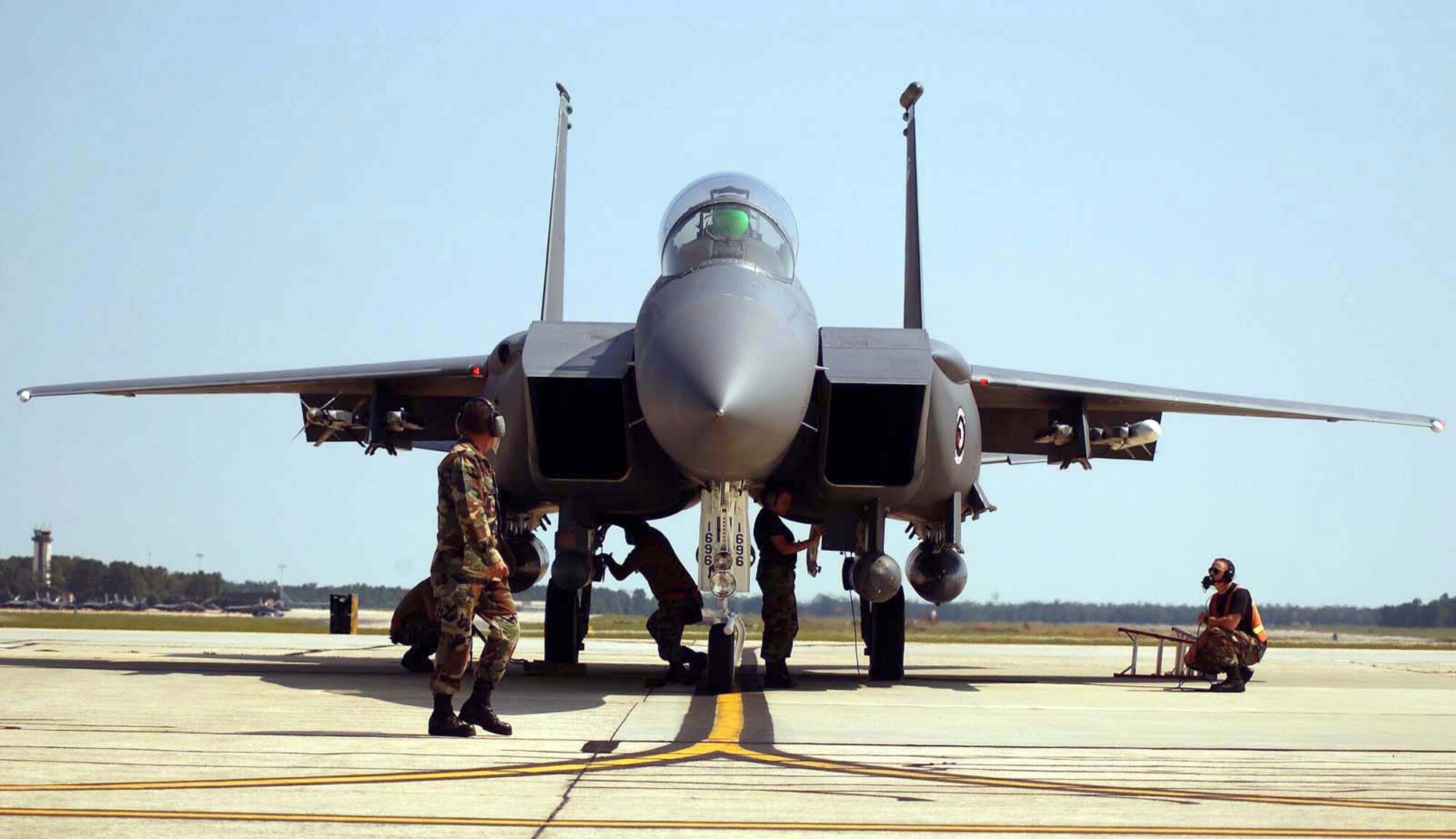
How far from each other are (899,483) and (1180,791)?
5.95 meters

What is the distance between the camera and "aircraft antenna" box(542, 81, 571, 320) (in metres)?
15.9

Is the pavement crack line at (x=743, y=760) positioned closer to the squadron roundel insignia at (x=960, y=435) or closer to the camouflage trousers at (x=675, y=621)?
the camouflage trousers at (x=675, y=621)

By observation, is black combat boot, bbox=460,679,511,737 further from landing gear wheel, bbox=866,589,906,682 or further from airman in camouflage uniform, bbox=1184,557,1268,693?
airman in camouflage uniform, bbox=1184,557,1268,693

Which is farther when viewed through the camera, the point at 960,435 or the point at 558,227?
the point at 558,227

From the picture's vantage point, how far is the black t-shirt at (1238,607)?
1286 centimetres

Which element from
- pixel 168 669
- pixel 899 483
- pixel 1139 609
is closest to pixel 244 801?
pixel 899 483

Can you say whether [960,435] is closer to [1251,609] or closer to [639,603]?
[1251,609]

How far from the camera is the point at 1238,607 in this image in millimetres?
12852

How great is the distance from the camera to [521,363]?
1073cm

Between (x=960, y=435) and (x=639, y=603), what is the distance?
57.1 metres

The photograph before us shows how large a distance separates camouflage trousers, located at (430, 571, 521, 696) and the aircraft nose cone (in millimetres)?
2302

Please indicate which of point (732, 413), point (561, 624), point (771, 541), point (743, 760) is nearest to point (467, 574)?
point (743, 760)

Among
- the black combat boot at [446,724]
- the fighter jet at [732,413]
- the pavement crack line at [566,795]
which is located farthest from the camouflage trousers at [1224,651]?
the black combat boot at [446,724]

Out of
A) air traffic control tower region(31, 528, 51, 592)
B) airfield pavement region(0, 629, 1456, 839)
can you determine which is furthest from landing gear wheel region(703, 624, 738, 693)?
air traffic control tower region(31, 528, 51, 592)
